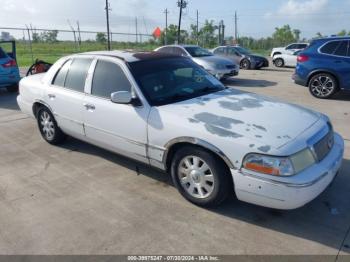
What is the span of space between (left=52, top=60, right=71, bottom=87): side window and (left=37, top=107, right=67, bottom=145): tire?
0.54 meters

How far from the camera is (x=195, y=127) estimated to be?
3.44 m

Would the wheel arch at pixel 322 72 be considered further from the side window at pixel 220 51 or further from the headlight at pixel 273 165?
the side window at pixel 220 51

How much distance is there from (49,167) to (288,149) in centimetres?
340

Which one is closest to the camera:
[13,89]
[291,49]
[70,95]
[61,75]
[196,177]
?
[196,177]

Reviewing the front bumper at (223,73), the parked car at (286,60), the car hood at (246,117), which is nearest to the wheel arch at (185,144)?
the car hood at (246,117)

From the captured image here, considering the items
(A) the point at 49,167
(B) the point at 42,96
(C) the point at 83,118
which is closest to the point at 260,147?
(C) the point at 83,118

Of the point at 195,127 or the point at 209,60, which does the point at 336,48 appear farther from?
the point at 195,127

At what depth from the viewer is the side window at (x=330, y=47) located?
29.1 ft

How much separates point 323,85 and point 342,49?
1.04 metres

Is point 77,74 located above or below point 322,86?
above

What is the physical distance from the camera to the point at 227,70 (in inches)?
494

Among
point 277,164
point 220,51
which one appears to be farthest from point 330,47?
point 220,51

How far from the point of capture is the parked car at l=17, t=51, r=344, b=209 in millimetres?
3074

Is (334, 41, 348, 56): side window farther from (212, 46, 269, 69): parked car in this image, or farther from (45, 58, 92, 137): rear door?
(212, 46, 269, 69): parked car
